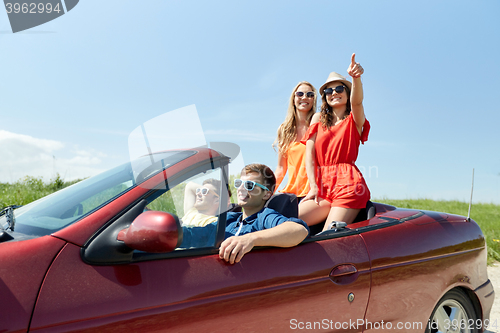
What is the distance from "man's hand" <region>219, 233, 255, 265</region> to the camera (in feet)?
5.40

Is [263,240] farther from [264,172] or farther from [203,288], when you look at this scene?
[264,172]

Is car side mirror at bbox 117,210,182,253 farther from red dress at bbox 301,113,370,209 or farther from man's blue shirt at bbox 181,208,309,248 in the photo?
red dress at bbox 301,113,370,209

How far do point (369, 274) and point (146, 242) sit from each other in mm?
1359

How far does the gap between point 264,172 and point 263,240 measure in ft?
2.07

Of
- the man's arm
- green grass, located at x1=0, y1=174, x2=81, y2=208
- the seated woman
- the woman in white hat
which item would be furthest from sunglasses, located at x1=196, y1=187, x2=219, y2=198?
green grass, located at x1=0, y1=174, x2=81, y2=208

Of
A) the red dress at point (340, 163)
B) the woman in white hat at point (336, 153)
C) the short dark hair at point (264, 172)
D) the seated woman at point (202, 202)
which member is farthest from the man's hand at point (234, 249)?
the red dress at point (340, 163)

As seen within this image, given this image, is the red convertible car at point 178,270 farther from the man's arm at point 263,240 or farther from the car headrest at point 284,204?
the car headrest at point 284,204

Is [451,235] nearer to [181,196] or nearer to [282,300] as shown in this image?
[282,300]

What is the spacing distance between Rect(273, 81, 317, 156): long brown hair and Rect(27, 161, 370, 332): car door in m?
1.80

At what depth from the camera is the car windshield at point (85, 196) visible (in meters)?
1.55

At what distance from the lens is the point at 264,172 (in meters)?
2.29

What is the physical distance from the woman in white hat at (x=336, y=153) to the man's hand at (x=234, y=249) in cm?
119

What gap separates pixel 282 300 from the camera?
1.73 meters

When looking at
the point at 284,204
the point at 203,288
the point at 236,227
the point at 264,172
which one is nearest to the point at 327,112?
the point at 264,172
